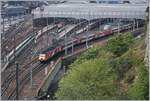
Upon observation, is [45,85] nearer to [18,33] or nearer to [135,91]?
[135,91]

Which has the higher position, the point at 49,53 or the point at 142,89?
the point at 142,89

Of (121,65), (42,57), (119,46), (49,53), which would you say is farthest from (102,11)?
(121,65)

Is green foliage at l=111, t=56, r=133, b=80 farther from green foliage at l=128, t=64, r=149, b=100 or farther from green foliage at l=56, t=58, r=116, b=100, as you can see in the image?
green foliage at l=128, t=64, r=149, b=100

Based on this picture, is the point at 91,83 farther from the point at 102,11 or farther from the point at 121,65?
the point at 102,11

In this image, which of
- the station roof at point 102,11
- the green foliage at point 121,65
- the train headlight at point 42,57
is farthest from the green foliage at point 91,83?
the station roof at point 102,11

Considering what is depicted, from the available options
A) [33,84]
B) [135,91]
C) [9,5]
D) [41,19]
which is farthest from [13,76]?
[9,5]

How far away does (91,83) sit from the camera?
6.60 m

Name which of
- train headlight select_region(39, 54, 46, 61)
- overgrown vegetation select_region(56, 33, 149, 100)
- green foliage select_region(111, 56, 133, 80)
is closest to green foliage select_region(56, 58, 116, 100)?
overgrown vegetation select_region(56, 33, 149, 100)

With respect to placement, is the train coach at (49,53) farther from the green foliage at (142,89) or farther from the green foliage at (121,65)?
the green foliage at (142,89)

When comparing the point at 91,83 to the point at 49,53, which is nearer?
the point at 91,83

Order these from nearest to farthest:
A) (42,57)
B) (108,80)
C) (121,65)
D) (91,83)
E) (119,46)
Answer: (91,83), (108,80), (121,65), (119,46), (42,57)

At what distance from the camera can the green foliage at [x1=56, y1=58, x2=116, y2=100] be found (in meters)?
6.25

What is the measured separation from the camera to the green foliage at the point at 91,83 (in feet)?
20.5

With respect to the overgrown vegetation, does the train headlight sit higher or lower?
lower
